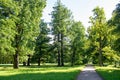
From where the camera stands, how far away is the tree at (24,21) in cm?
4009

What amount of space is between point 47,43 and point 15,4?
113 feet

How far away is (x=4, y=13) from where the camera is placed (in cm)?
3919

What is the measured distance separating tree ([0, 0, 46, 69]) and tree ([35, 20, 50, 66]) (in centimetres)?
2736

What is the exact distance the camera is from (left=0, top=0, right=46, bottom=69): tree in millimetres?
40094

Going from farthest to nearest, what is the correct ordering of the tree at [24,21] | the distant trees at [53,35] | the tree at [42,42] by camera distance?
1. the tree at [42,42]
2. the tree at [24,21]
3. the distant trees at [53,35]

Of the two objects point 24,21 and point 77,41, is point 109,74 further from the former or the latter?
point 77,41

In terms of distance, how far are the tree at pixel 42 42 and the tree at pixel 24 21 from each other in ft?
89.8

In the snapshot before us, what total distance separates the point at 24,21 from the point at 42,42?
1284 inches

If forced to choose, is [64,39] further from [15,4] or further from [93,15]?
[15,4]

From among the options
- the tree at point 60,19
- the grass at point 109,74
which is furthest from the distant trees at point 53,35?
the grass at point 109,74

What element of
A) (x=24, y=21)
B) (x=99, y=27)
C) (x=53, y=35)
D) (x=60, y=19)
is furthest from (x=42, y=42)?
(x=24, y=21)

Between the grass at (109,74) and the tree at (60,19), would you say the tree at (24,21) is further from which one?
the tree at (60,19)

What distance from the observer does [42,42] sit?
245 ft

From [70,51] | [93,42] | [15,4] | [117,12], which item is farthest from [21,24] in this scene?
[70,51]
